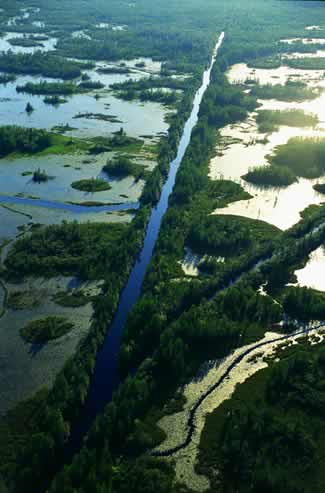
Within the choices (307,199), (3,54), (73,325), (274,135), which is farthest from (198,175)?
(3,54)

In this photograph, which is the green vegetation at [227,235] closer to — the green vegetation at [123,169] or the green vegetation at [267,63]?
the green vegetation at [123,169]

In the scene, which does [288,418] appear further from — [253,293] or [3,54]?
[3,54]

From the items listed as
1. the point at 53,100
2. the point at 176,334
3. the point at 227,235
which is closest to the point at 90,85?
the point at 53,100

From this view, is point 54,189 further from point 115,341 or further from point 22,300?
point 115,341

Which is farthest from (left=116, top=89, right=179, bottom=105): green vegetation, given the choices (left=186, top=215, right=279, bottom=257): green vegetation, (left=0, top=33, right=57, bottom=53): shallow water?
(left=0, top=33, right=57, bottom=53): shallow water

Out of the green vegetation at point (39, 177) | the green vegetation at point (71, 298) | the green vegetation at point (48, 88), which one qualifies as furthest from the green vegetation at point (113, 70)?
the green vegetation at point (71, 298)

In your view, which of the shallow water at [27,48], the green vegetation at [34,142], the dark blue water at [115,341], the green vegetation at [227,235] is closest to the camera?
the dark blue water at [115,341]

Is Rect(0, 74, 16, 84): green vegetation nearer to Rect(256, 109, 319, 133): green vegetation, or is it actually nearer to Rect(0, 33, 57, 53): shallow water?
Rect(0, 33, 57, 53): shallow water
